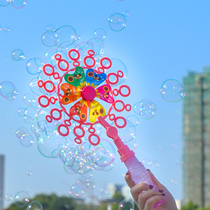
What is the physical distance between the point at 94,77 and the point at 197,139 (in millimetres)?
71367

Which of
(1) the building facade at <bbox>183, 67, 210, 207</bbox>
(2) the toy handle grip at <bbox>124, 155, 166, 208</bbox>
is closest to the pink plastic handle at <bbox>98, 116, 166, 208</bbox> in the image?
(2) the toy handle grip at <bbox>124, 155, 166, 208</bbox>

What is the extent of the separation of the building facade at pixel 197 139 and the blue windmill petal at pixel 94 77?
68.1 meters

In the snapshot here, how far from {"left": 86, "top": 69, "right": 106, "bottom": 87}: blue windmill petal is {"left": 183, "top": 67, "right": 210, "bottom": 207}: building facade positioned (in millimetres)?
68095

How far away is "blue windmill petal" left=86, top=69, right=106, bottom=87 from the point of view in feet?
10.6

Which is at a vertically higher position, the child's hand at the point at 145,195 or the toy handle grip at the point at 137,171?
the toy handle grip at the point at 137,171

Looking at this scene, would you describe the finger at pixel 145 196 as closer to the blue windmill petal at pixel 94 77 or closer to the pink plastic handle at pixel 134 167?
the pink plastic handle at pixel 134 167

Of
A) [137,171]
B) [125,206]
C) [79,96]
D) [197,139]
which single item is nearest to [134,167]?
[137,171]

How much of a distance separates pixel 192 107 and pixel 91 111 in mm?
74329

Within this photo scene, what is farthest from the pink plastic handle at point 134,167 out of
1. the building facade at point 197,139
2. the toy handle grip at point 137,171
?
the building facade at point 197,139

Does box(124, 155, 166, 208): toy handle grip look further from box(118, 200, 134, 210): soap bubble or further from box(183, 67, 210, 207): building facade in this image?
box(183, 67, 210, 207): building facade

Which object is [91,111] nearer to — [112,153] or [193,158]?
[112,153]

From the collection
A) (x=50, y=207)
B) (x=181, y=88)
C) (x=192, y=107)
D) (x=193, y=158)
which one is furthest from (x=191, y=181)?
(x=181, y=88)

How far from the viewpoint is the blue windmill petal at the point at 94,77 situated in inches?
127

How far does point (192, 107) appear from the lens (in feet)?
251
